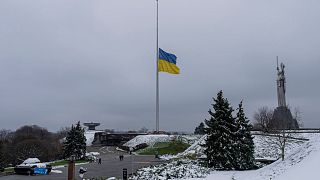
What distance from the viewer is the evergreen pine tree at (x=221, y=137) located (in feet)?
103

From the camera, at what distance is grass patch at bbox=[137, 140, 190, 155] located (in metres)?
61.0

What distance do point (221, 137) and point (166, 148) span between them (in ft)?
108

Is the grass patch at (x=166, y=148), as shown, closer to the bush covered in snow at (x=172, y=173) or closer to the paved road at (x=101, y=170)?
the paved road at (x=101, y=170)

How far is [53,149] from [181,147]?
94.3 ft

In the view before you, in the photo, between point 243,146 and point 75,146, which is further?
point 75,146

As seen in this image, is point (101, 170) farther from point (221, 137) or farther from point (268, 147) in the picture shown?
point (268, 147)

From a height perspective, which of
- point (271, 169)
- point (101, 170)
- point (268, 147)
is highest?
point (268, 147)

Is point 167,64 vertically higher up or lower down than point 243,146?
higher up

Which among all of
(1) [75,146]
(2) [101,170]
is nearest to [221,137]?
(2) [101,170]

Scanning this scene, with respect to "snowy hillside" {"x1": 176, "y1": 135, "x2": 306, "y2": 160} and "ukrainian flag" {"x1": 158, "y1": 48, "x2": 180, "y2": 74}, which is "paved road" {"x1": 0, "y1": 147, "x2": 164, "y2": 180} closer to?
"snowy hillside" {"x1": 176, "y1": 135, "x2": 306, "y2": 160}

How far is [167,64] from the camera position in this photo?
5466 centimetres

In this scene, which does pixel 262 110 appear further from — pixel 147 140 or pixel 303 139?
pixel 303 139

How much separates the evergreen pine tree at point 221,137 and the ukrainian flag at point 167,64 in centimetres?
2178

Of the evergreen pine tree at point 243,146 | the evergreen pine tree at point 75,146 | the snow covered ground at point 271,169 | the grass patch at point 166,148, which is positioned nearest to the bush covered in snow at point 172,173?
the snow covered ground at point 271,169
